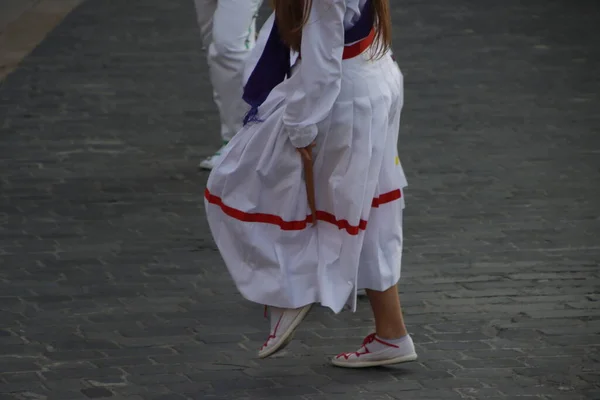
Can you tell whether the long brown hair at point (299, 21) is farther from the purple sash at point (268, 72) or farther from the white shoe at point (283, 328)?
the white shoe at point (283, 328)

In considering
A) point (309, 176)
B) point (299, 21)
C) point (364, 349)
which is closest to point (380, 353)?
point (364, 349)

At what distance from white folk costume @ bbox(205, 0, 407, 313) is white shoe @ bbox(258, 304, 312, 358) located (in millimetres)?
60

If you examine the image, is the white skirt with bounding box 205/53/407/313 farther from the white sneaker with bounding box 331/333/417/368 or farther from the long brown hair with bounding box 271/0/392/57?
the white sneaker with bounding box 331/333/417/368

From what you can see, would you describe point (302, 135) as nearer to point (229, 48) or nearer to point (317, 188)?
point (317, 188)

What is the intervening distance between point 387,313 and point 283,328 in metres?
0.44

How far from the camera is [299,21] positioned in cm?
445

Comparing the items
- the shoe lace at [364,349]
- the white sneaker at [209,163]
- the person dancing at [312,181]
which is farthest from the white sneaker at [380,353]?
the white sneaker at [209,163]

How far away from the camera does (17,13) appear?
11906 mm

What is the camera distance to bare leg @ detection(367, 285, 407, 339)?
4.92m

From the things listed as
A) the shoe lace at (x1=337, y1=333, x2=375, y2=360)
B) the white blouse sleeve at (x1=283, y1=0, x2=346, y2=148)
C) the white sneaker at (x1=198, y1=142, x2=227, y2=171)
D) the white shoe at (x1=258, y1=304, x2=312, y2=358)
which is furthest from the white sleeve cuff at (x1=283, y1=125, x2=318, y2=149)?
the white sneaker at (x1=198, y1=142, x2=227, y2=171)

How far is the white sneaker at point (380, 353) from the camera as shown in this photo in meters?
4.97

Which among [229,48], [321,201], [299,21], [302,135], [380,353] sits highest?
[299,21]

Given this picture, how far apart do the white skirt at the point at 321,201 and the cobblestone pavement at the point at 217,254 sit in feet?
1.49

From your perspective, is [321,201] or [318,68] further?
[321,201]
